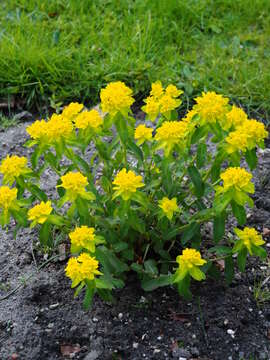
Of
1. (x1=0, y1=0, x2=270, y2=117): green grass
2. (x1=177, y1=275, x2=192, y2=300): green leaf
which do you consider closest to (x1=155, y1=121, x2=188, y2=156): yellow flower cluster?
(x1=177, y1=275, x2=192, y2=300): green leaf

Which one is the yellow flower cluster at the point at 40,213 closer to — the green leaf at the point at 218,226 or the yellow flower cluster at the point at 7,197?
the yellow flower cluster at the point at 7,197

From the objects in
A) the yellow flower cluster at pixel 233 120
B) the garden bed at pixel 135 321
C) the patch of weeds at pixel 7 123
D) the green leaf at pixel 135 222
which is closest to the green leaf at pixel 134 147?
the green leaf at pixel 135 222

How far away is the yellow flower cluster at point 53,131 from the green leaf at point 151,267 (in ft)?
2.18

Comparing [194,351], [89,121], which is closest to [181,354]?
[194,351]

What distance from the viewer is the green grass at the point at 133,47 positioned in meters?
3.99

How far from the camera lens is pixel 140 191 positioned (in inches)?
91.7

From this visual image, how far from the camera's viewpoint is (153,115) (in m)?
2.40

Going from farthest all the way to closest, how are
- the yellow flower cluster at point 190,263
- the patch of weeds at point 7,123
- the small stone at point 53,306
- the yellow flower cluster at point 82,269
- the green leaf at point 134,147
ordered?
the patch of weeds at point 7,123 < the small stone at point 53,306 < the green leaf at point 134,147 < the yellow flower cluster at point 190,263 < the yellow flower cluster at point 82,269

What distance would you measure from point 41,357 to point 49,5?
303 cm

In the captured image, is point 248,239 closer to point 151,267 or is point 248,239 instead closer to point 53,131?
point 151,267

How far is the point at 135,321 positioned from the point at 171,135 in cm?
87

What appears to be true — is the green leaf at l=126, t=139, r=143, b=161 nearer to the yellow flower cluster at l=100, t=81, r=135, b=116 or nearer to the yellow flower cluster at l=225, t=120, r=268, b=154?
the yellow flower cluster at l=100, t=81, r=135, b=116

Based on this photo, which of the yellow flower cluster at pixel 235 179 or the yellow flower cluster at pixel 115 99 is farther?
the yellow flower cluster at pixel 115 99

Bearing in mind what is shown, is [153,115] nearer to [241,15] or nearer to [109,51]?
[109,51]
